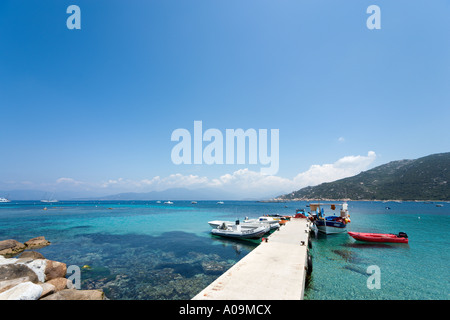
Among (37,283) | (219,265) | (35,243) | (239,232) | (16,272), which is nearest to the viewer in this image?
(37,283)

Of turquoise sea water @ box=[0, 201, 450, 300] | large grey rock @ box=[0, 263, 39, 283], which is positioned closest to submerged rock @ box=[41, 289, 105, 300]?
turquoise sea water @ box=[0, 201, 450, 300]

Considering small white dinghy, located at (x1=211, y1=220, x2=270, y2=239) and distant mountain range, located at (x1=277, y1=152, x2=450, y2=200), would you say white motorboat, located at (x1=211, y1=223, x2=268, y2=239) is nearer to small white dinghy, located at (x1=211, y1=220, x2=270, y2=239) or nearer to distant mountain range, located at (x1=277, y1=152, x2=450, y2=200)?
small white dinghy, located at (x1=211, y1=220, x2=270, y2=239)

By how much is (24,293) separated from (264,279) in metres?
11.3

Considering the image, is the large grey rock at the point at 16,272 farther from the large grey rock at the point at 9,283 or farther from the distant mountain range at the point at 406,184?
the distant mountain range at the point at 406,184

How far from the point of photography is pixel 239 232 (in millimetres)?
26594

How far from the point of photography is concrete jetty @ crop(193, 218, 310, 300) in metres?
7.88

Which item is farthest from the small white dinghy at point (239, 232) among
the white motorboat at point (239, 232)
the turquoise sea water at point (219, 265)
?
the turquoise sea water at point (219, 265)

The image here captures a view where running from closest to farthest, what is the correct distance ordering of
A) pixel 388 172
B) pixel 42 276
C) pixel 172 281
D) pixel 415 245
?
pixel 42 276
pixel 172 281
pixel 415 245
pixel 388 172

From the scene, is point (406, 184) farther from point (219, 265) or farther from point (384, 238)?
point (219, 265)

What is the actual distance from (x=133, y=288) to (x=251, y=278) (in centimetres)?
897

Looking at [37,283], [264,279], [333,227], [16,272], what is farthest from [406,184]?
[16,272]

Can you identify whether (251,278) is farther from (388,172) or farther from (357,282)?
(388,172)
